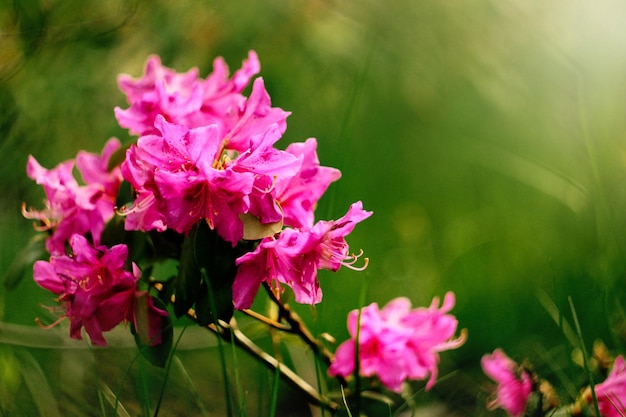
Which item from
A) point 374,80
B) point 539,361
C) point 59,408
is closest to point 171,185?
point 59,408

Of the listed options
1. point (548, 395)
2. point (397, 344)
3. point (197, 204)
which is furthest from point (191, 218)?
point (548, 395)

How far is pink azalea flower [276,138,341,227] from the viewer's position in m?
0.75

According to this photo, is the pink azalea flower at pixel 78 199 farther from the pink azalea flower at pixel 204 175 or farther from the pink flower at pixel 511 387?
the pink flower at pixel 511 387

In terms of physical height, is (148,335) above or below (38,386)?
above

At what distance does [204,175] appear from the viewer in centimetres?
66

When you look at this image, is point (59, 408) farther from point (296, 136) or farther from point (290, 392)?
point (296, 136)

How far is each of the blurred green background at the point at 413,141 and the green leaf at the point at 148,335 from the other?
0.17m

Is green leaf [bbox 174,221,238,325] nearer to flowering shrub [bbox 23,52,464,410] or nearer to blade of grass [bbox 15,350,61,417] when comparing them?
flowering shrub [bbox 23,52,464,410]

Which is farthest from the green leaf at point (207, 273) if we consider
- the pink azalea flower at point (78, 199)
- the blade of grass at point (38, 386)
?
the blade of grass at point (38, 386)

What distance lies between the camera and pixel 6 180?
1446 millimetres

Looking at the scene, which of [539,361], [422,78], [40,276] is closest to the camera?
[40,276]

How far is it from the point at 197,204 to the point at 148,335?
160 millimetres

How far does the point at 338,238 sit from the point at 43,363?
69 cm

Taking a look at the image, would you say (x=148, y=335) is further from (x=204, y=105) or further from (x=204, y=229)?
(x=204, y=105)
